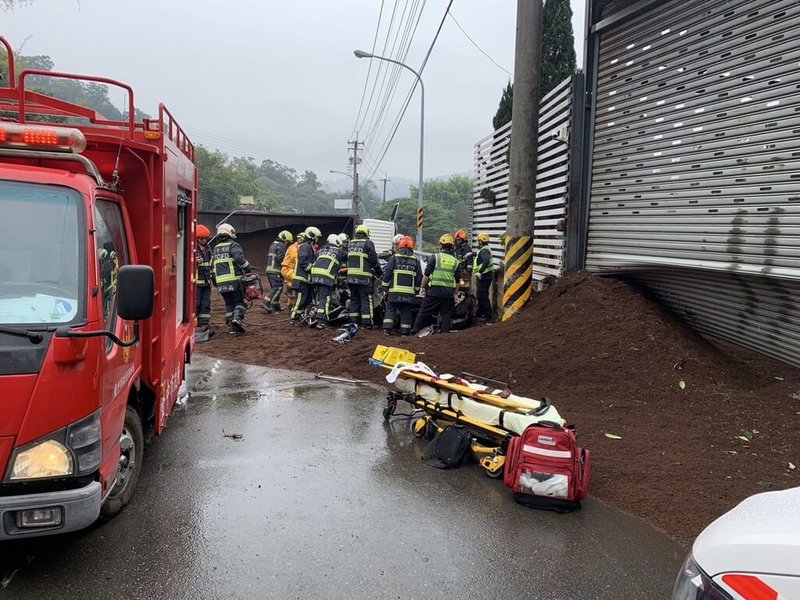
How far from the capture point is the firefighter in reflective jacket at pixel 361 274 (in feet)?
35.0

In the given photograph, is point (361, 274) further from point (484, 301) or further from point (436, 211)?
point (436, 211)

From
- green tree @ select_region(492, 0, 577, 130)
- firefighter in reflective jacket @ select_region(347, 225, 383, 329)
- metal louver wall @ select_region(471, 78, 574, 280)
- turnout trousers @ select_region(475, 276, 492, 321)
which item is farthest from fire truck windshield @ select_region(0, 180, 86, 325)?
green tree @ select_region(492, 0, 577, 130)

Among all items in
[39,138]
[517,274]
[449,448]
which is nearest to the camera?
[39,138]

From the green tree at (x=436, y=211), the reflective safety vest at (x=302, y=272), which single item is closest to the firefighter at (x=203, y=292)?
the reflective safety vest at (x=302, y=272)

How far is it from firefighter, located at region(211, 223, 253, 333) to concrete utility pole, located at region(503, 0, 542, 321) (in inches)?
187

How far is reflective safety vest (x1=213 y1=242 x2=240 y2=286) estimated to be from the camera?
10359 mm

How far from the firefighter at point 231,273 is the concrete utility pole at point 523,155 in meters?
4.76

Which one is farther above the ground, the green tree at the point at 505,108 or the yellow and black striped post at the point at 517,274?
the green tree at the point at 505,108

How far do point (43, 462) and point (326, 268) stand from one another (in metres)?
8.33

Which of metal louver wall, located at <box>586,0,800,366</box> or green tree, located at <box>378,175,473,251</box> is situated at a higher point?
green tree, located at <box>378,175,473,251</box>

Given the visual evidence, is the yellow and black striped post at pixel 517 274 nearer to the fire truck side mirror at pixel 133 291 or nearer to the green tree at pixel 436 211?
the fire truck side mirror at pixel 133 291

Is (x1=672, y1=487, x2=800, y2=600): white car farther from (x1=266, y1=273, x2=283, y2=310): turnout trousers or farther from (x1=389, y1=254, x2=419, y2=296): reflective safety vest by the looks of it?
(x1=266, y1=273, x2=283, y2=310): turnout trousers

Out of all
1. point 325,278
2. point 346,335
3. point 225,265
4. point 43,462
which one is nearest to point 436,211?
point 325,278

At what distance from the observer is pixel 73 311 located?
9.41 feet
